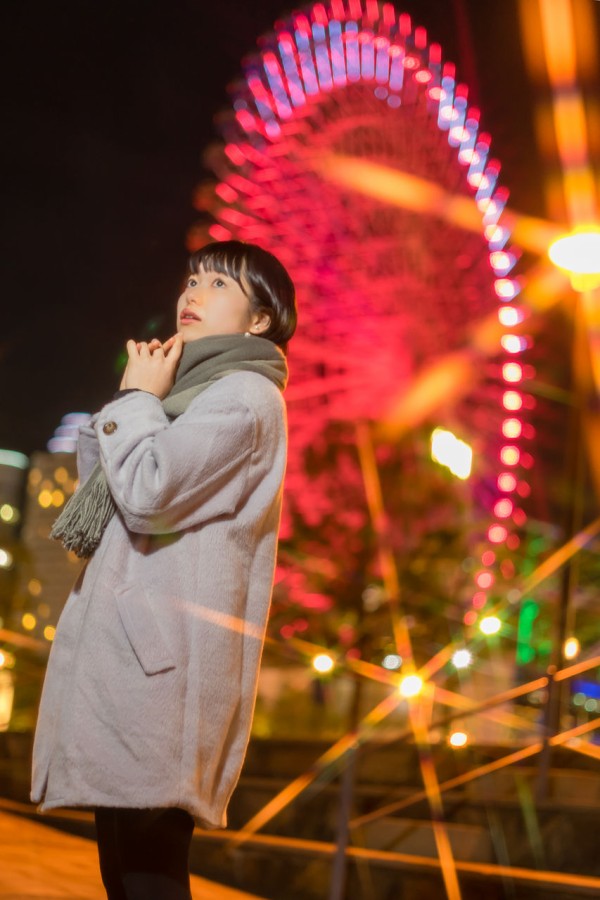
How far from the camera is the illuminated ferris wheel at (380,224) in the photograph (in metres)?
8.08

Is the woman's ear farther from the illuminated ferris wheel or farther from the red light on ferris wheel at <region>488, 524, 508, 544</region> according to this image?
the red light on ferris wheel at <region>488, 524, 508, 544</region>

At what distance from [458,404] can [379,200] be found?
1.78 m

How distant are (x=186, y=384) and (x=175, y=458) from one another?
0.21 m

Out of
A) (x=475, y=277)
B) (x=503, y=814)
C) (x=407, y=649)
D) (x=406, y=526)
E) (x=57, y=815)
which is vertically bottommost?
(x=57, y=815)

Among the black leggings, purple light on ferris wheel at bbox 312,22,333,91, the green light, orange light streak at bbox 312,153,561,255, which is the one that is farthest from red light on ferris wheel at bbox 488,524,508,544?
the black leggings

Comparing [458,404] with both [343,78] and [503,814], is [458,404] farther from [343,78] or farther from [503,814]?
[503,814]

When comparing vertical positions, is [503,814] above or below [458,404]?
below

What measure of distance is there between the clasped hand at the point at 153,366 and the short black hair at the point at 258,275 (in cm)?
13

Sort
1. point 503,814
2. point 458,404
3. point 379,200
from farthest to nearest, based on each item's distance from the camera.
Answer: point 458,404, point 379,200, point 503,814

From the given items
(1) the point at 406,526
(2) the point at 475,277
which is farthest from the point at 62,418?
(2) the point at 475,277

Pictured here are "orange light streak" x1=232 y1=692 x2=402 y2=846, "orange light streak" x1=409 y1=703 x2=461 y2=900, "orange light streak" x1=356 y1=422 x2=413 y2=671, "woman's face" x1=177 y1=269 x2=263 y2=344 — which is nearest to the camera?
"woman's face" x1=177 y1=269 x2=263 y2=344

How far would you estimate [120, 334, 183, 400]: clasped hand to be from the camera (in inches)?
60.1

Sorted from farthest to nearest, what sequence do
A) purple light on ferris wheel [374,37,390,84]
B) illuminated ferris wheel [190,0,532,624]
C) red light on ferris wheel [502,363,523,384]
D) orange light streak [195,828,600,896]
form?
1. purple light on ferris wheel [374,37,390,84]
2. illuminated ferris wheel [190,0,532,624]
3. red light on ferris wheel [502,363,523,384]
4. orange light streak [195,828,600,896]

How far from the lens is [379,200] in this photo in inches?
311
